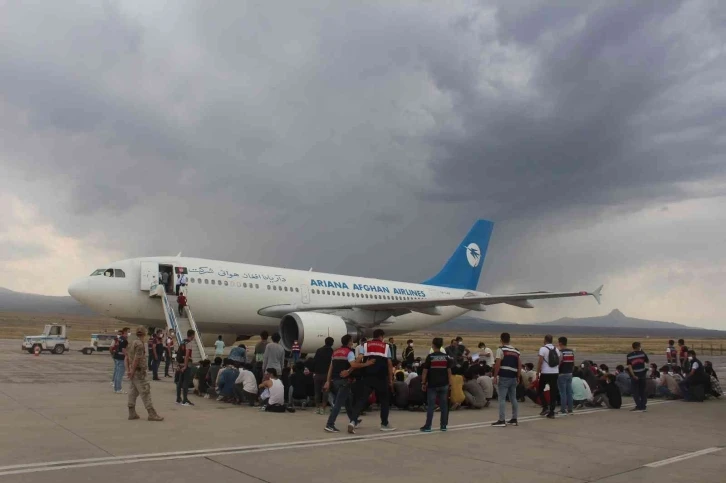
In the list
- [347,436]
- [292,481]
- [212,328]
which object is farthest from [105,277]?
[292,481]

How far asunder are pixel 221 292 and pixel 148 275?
2649mm

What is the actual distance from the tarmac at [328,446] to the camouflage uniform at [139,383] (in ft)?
1.01

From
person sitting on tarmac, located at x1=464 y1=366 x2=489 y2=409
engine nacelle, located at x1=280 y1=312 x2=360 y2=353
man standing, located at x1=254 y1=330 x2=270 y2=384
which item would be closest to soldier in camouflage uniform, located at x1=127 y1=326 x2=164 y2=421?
man standing, located at x1=254 y1=330 x2=270 y2=384

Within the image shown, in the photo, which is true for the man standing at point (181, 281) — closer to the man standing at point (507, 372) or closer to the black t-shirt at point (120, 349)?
the black t-shirt at point (120, 349)

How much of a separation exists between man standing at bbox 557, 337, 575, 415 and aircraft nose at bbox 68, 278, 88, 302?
51.9ft

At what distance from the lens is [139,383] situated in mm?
9875

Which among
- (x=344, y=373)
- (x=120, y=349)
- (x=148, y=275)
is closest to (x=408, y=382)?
(x=344, y=373)

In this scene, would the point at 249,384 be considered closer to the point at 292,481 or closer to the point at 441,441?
the point at 441,441

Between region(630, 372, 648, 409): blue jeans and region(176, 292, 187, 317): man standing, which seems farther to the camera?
region(176, 292, 187, 317): man standing

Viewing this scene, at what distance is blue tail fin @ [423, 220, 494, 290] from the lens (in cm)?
3550

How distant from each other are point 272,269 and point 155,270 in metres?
5.04

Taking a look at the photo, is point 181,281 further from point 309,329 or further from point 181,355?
point 181,355

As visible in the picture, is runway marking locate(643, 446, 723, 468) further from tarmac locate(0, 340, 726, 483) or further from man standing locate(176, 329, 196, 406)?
man standing locate(176, 329, 196, 406)

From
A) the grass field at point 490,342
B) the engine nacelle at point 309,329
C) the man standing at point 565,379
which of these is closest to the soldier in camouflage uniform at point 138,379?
the man standing at point 565,379
